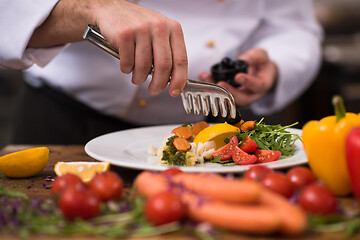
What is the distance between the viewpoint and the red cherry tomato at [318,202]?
2.98 ft

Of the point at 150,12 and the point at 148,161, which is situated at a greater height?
the point at 150,12

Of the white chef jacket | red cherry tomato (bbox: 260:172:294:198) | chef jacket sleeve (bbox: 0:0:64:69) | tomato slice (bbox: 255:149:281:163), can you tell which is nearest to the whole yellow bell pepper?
red cherry tomato (bbox: 260:172:294:198)

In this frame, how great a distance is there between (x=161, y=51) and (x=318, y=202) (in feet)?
2.31

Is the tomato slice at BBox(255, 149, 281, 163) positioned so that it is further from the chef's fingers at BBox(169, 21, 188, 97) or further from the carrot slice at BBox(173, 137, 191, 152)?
the chef's fingers at BBox(169, 21, 188, 97)

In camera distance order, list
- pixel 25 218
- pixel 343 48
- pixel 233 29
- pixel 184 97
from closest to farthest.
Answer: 1. pixel 25 218
2. pixel 184 97
3. pixel 233 29
4. pixel 343 48

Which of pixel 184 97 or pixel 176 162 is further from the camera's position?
pixel 184 97

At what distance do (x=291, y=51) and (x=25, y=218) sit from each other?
198 cm

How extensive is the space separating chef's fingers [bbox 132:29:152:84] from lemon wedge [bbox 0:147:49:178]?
0.41 m

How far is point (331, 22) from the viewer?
4.78m

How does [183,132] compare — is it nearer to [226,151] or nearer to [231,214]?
[226,151]

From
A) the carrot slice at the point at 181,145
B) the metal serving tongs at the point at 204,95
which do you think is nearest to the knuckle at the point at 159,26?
the metal serving tongs at the point at 204,95

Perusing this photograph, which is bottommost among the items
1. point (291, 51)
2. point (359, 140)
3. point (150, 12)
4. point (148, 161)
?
point (148, 161)

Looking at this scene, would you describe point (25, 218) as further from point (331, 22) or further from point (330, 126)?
point (331, 22)

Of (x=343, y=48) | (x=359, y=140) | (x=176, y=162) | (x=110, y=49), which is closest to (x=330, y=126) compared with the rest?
(x=359, y=140)
